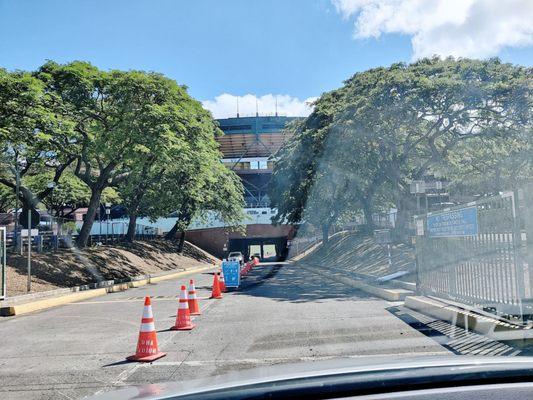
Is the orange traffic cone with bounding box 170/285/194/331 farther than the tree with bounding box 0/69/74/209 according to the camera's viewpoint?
No

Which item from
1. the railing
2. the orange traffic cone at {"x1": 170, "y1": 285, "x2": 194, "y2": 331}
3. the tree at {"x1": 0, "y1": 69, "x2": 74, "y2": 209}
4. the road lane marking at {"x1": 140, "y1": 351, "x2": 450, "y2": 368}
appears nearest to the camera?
the road lane marking at {"x1": 140, "y1": 351, "x2": 450, "y2": 368}

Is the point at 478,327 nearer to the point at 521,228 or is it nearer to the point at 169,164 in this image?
the point at 521,228

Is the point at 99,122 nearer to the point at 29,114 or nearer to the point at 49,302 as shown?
the point at 29,114

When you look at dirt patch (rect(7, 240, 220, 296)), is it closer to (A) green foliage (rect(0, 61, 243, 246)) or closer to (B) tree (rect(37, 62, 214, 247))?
(A) green foliage (rect(0, 61, 243, 246))

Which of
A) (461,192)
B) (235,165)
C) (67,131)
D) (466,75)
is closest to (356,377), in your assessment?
(67,131)

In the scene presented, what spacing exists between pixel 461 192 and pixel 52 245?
26763 mm

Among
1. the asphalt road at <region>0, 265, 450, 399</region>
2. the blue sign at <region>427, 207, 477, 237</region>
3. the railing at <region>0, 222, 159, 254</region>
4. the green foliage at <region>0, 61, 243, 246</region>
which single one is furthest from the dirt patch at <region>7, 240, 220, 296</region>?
the blue sign at <region>427, 207, 477, 237</region>

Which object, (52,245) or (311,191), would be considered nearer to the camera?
(52,245)

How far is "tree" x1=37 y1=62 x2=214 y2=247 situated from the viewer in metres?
21.9

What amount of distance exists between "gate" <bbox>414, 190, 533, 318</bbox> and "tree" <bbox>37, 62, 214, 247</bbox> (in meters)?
12.8

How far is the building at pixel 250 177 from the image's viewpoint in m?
67.2

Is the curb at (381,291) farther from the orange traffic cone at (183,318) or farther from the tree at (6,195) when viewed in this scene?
the tree at (6,195)

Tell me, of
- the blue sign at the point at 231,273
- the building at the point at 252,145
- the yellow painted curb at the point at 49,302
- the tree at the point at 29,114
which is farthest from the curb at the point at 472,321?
the building at the point at 252,145

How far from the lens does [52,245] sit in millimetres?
29031
